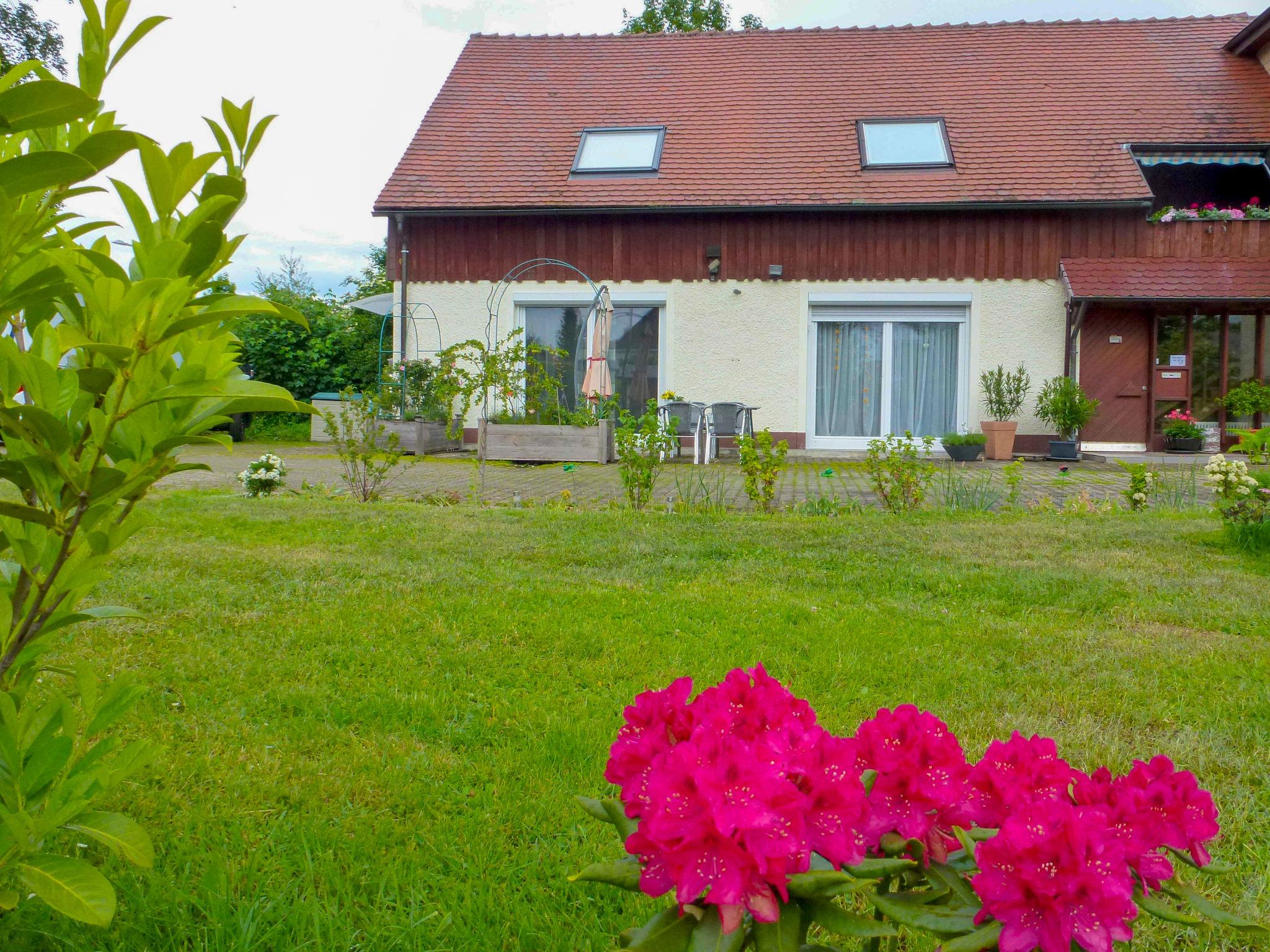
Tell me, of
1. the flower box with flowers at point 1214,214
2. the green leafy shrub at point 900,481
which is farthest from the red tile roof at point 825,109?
the green leafy shrub at point 900,481

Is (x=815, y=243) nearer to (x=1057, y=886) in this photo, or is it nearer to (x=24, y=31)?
(x=1057, y=886)

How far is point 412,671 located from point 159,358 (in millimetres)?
2328

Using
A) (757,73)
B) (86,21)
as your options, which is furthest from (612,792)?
(757,73)

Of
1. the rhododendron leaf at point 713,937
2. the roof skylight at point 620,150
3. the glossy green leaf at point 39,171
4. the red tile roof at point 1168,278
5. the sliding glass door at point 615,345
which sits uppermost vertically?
the roof skylight at point 620,150

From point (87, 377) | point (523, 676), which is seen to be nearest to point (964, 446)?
point (523, 676)

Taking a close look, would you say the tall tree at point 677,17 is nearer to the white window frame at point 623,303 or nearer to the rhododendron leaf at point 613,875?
the white window frame at point 623,303

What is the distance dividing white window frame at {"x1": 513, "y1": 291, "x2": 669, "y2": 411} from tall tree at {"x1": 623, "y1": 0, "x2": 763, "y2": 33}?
17.8 meters

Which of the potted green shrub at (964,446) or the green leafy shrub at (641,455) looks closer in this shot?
the green leafy shrub at (641,455)

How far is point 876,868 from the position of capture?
3.51 ft

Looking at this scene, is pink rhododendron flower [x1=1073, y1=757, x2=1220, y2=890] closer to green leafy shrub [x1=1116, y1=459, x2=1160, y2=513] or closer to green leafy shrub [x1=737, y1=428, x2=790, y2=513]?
green leafy shrub [x1=737, y1=428, x2=790, y2=513]

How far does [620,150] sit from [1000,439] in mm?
7384

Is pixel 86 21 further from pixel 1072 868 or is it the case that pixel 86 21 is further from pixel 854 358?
pixel 854 358

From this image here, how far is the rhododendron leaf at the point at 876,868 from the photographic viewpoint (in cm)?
107

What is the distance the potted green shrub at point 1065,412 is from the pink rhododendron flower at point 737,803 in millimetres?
14238
